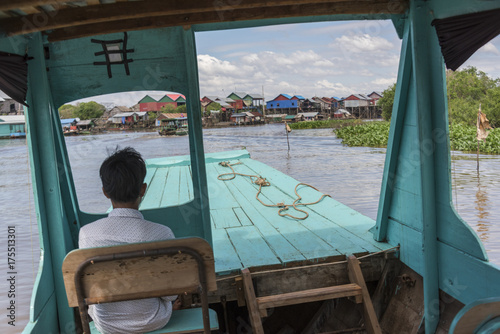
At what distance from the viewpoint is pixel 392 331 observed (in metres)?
3.50

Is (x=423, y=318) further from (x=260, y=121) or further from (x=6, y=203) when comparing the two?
(x=260, y=121)

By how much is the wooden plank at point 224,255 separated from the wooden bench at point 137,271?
1411mm

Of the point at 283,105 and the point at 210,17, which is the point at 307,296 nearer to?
the point at 210,17

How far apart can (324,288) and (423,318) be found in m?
0.73

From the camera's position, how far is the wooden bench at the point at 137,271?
194 cm

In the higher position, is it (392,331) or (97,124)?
(97,124)

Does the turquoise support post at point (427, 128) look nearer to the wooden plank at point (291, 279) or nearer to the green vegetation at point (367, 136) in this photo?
the wooden plank at point (291, 279)

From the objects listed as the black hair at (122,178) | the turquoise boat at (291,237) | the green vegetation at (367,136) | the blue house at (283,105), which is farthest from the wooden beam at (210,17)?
the blue house at (283,105)

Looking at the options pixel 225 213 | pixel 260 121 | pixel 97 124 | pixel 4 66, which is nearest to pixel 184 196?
pixel 225 213

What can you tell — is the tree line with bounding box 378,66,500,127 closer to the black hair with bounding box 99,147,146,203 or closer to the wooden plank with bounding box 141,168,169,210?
the black hair with bounding box 99,147,146,203

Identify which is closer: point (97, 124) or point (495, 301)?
point (495, 301)

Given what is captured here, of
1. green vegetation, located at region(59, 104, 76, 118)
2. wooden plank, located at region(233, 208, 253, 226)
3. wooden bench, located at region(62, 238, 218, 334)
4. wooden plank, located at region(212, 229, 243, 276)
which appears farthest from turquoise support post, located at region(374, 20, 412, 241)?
green vegetation, located at region(59, 104, 76, 118)

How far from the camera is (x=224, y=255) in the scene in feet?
12.5

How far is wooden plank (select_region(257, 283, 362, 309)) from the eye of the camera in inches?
128
